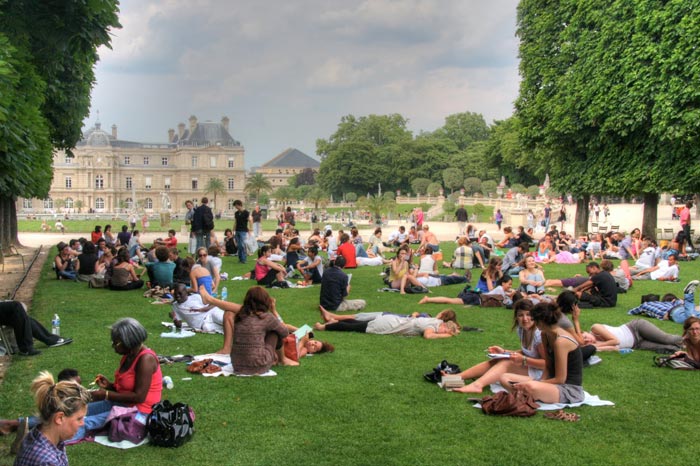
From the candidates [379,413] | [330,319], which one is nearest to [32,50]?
[330,319]

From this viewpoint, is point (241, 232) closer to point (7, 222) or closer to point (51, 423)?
point (7, 222)

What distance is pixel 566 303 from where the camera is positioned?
794 centimetres

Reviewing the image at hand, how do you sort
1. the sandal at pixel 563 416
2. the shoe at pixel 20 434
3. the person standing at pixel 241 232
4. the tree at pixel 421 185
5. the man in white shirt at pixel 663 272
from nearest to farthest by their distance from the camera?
1. the shoe at pixel 20 434
2. the sandal at pixel 563 416
3. the man in white shirt at pixel 663 272
4. the person standing at pixel 241 232
5. the tree at pixel 421 185

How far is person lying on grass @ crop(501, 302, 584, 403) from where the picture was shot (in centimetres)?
638

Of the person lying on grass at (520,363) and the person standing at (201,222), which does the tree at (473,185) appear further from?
the person lying on grass at (520,363)

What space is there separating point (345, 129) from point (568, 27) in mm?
68858

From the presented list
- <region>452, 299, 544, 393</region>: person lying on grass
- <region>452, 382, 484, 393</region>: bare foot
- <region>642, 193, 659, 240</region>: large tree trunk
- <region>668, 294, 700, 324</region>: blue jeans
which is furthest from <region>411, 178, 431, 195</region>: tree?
<region>452, 382, 484, 393</region>: bare foot

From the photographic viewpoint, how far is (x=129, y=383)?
221 inches

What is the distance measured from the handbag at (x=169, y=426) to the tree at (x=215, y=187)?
91.7m

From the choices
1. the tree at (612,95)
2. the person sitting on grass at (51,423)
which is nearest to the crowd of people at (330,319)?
the person sitting on grass at (51,423)

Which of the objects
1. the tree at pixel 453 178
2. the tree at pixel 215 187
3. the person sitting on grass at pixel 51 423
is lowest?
the person sitting on grass at pixel 51 423

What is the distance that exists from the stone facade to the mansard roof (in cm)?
5204

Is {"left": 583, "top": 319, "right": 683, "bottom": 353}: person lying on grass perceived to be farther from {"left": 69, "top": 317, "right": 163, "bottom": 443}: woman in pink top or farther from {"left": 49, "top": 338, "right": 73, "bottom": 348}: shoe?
{"left": 49, "top": 338, "right": 73, "bottom": 348}: shoe

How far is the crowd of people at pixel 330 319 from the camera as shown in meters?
5.54
